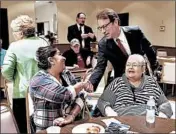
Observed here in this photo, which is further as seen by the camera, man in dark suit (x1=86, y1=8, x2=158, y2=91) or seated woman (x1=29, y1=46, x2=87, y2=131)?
man in dark suit (x1=86, y1=8, x2=158, y2=91)

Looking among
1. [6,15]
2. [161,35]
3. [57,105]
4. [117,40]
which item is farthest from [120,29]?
[161,35]

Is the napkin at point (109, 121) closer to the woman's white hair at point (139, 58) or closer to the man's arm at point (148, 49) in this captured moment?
the woman's white hair at point (139, 58)

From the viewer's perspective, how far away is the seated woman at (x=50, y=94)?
1793 mm

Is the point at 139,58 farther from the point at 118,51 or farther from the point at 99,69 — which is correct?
the point at 99,69

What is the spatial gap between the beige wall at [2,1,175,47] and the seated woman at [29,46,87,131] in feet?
10.6

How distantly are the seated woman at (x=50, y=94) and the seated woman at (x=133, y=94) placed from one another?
0.34 metres

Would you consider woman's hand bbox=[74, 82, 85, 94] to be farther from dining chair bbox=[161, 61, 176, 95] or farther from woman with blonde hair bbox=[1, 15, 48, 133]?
dining chair bbox=[161, 61, 176, 95]

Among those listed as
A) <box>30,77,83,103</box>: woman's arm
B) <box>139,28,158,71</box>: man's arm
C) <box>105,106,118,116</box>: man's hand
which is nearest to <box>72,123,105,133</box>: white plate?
<box>30,77,83,103</box>: woman's arm

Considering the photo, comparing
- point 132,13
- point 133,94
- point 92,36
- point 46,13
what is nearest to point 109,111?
point 133,94

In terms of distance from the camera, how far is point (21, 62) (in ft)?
7.34

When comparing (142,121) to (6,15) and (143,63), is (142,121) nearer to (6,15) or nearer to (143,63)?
(143,63)

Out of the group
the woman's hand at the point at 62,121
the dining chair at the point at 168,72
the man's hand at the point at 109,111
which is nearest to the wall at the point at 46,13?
the dining chair at the point at 168,72

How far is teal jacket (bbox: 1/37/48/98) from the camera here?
222 cm

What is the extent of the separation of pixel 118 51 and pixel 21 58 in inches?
33.0
